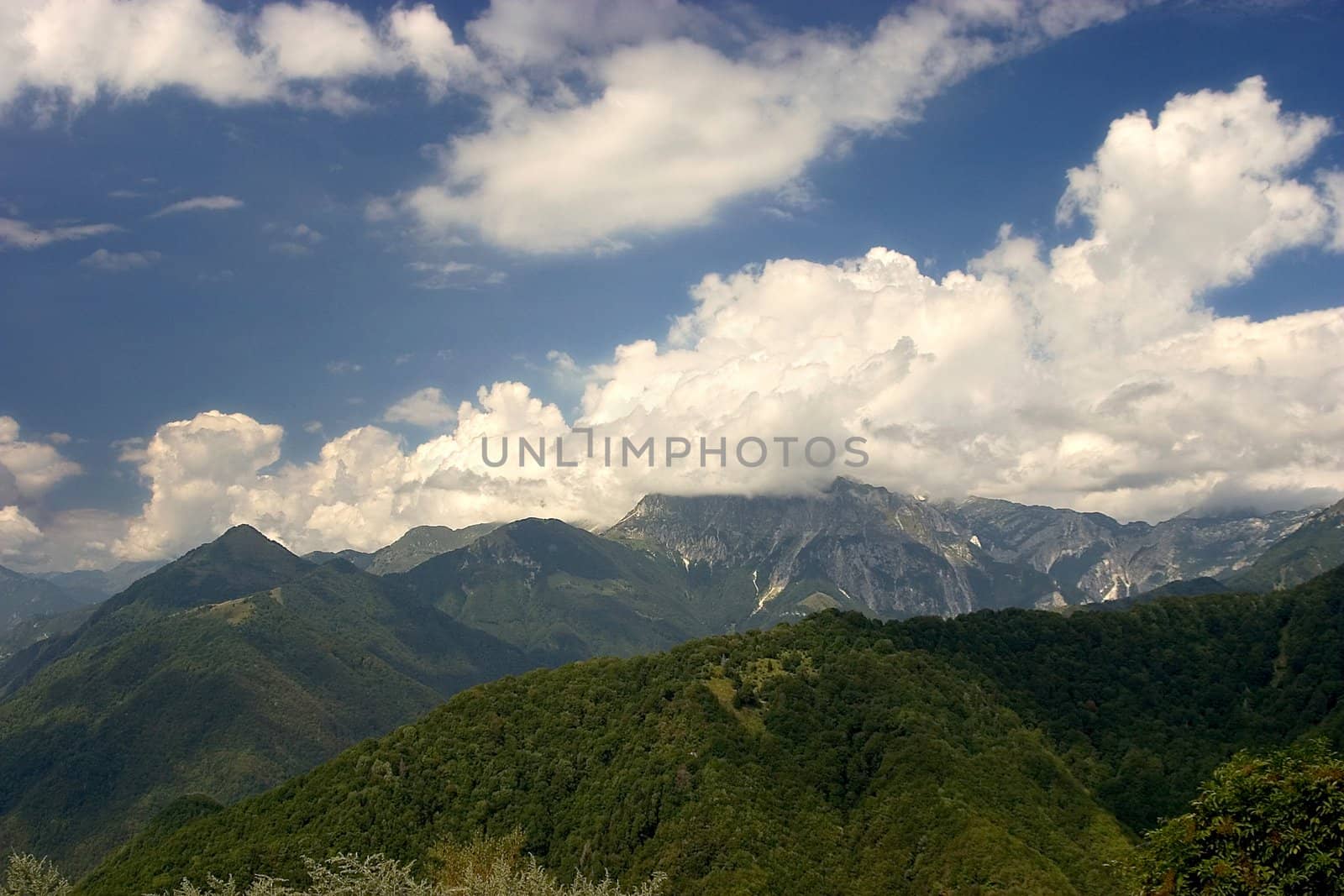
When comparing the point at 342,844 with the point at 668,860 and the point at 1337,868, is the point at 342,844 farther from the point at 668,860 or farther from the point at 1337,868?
the point at 1337,868

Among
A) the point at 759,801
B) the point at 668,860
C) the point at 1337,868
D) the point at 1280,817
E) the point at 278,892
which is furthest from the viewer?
the point at 759,801

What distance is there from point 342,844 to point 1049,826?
515 feet

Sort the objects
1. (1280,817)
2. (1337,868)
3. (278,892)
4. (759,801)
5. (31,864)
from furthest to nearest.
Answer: (759,801), (31,864), (278,892), (1280,817), (1337,868)

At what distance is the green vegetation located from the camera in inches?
2240

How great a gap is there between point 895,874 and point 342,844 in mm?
121782

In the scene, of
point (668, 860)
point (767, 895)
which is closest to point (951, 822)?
point (767, 895)

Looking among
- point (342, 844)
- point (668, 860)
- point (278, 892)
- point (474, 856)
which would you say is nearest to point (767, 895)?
point (668, 860)

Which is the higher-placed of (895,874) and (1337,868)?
(1337,868)

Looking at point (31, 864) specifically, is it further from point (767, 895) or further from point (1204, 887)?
point (1204, 887)

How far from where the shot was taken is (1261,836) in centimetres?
6044

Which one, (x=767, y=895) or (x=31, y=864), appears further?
(x=767, y=895)

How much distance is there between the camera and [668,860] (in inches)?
7215

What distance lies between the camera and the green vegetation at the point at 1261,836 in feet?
187

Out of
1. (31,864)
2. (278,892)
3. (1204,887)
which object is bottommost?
(31,864)
